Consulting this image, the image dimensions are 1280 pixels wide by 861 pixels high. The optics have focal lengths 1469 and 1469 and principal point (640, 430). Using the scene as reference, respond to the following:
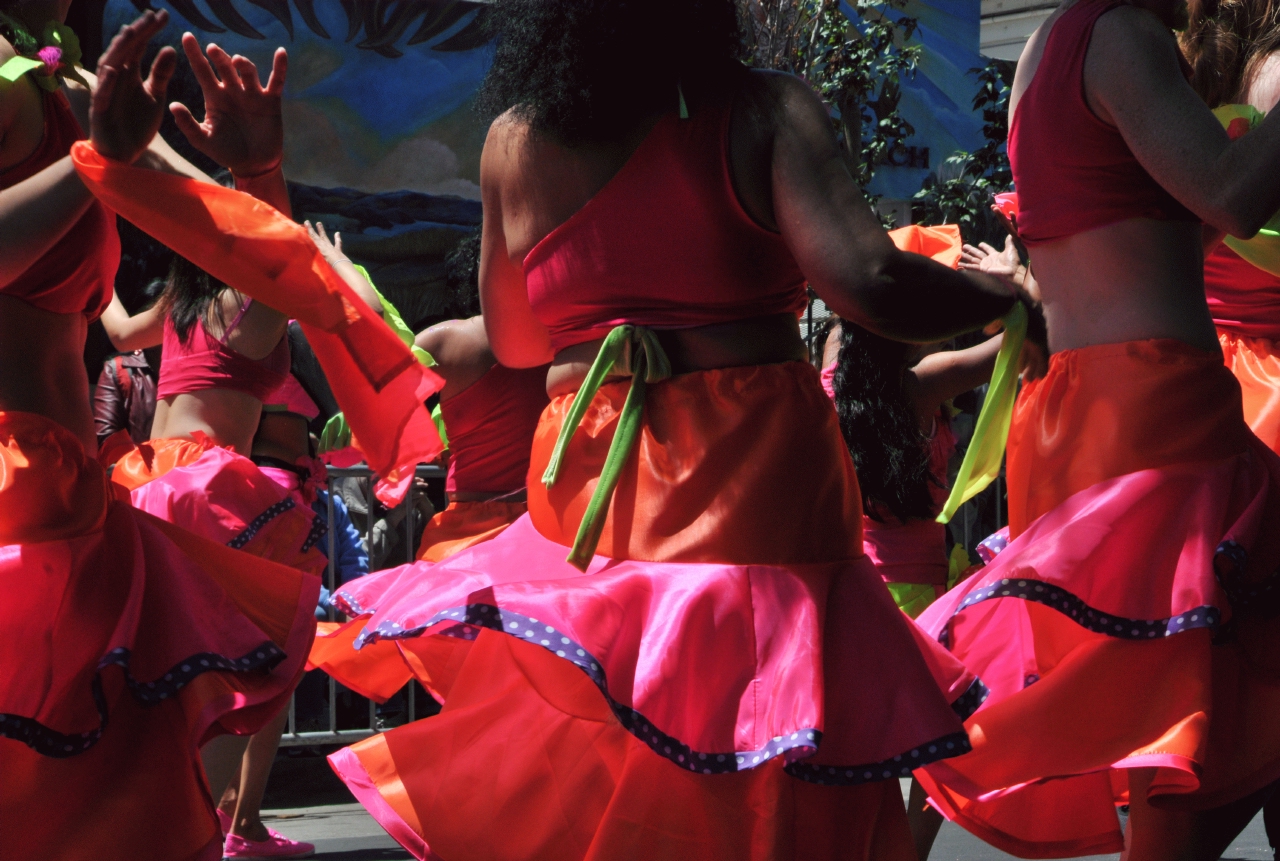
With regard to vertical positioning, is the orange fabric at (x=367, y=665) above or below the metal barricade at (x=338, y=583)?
above

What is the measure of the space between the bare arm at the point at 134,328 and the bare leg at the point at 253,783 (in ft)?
4.13

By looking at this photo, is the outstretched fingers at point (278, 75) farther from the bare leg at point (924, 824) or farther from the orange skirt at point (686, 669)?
the bare leg at point (924, 824)

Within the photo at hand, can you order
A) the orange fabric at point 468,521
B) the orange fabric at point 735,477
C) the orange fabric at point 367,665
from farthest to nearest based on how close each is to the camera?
the orange fabric at point 468,521 < the orange fabric at point 367,665 < the orange fabric at point 735,477

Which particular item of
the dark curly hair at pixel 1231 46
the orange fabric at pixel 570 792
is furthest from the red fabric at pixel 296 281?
the dark curly hair at pixel 1231 46

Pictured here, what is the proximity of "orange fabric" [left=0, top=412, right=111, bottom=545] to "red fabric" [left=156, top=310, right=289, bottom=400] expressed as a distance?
2132 mm

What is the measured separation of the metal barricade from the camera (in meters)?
6.48

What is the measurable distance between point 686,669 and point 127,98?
1265mm

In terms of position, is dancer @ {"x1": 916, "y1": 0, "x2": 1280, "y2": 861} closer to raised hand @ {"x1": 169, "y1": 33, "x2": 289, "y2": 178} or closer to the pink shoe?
raised hand @ {"x1": 169, "y1": 33, "x2": 289, "y2": 178}

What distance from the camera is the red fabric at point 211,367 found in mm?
4641

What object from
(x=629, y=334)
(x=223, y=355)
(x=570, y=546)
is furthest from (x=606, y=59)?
(x=223, y=355)

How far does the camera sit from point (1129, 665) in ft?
7.75

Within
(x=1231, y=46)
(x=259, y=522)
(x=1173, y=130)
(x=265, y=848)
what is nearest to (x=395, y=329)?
(x=259, y=522)

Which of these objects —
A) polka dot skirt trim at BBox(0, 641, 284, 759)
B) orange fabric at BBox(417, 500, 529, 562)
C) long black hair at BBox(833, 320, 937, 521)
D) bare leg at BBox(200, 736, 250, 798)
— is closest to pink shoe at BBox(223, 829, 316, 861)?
bare leg at BBox(200, 736, 250, 798)

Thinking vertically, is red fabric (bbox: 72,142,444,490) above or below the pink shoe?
above
